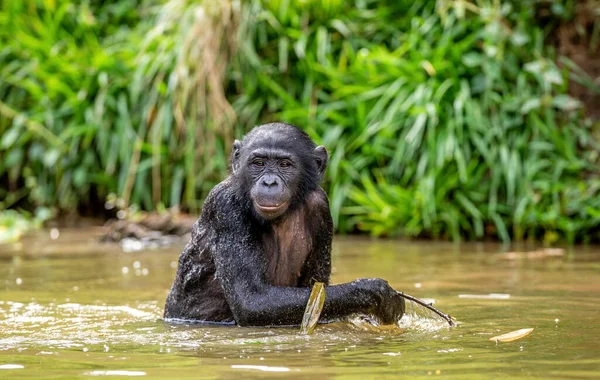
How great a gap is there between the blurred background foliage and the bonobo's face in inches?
185

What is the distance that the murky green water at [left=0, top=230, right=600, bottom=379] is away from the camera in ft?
12.7

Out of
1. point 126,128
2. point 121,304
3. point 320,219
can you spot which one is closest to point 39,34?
point 126,128

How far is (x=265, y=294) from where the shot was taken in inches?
203

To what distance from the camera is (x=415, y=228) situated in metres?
10.1

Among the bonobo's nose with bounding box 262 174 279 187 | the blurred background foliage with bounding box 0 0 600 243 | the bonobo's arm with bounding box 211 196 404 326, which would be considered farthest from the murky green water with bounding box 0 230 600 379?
the blurred background foliage with bounding box 0 0 600 243

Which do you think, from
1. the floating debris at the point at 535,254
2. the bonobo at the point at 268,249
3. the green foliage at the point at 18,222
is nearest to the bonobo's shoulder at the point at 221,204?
the bonobo at the point at 268,249

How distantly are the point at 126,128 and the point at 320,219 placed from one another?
6.68m

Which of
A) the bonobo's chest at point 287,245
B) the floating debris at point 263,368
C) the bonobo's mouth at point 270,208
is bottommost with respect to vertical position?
the floating debris at point 263,368

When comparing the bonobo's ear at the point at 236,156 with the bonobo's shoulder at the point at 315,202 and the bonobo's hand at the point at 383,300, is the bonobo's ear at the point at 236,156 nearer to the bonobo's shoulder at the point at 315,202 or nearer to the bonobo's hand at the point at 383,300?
the bonobo's shoulder at the point at 315,202

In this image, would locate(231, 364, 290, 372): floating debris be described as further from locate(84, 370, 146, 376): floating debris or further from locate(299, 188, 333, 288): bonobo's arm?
locate(299, 188, 333, 288): bonobo's arm

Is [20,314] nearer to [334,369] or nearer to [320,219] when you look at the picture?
[320,219]

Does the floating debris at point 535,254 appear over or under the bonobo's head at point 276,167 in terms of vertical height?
under

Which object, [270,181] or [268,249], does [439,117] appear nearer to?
[268,249]

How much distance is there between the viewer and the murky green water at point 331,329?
386cm
